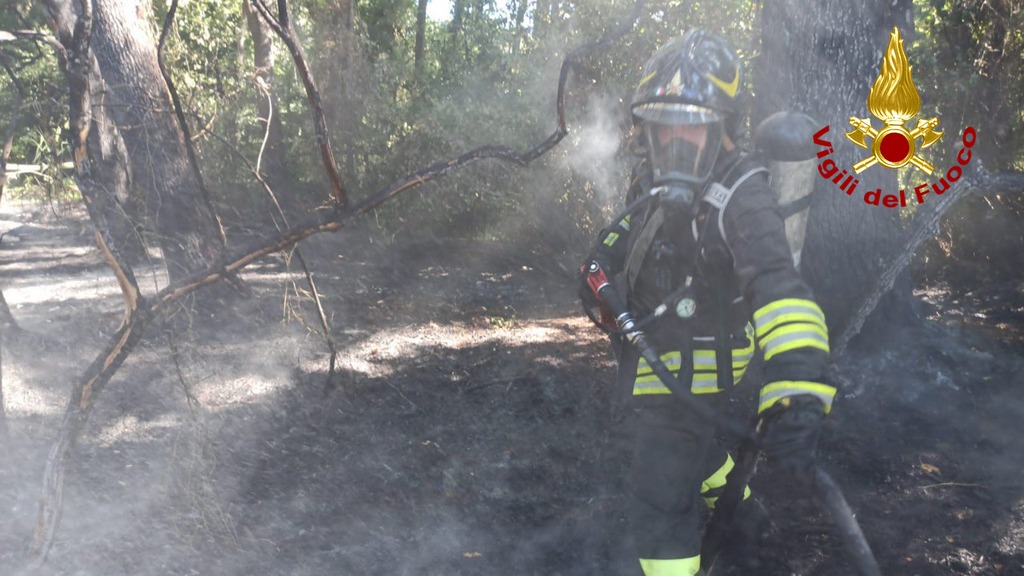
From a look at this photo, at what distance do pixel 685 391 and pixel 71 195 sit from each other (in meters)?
3.51

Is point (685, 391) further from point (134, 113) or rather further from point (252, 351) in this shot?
point (134, 113)

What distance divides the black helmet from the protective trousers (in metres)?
0.93

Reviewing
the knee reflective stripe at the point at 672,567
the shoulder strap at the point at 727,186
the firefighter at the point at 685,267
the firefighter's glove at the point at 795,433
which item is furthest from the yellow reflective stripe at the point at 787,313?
the knee reflective stripe at the point at 672,567

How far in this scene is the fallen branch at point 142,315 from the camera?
3203mm

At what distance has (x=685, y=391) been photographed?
9.64 ft

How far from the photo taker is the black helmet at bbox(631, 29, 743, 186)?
304 cm

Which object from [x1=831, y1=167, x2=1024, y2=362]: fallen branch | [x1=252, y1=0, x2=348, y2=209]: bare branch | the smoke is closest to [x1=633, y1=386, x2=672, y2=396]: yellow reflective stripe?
[x1=252, y1=0, x2=348, y2=209]: bare branch

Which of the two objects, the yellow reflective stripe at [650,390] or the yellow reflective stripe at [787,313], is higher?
the yellow reflective stripe at [787,313]

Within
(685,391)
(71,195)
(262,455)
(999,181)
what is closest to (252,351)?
(262,455)

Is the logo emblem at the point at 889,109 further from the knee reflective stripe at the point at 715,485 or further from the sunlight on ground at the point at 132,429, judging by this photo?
the sunlight on ground at the point at 132,429

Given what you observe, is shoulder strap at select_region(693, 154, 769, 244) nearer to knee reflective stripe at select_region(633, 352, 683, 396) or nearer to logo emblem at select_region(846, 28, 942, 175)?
knee reflective stripe at select_region(633, 352, 683, 396)

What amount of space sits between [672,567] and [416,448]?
2.07 meters

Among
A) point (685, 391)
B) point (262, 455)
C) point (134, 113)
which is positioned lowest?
point (262, 455)

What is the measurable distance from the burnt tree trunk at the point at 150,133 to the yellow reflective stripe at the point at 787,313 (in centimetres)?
446
